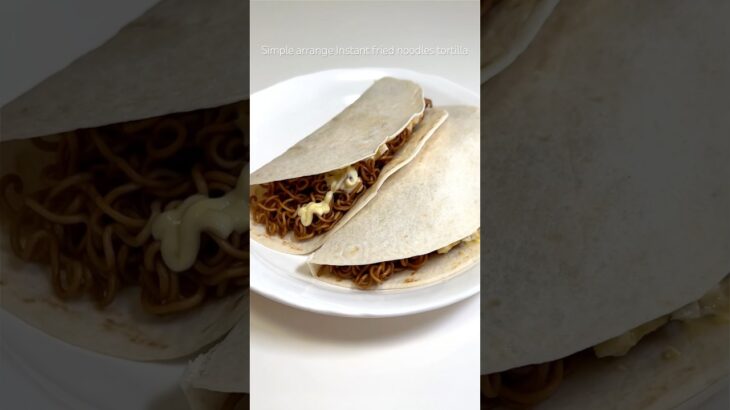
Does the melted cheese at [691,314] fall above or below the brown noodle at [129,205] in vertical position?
below

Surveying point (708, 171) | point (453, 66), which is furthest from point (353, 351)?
point (708, 171)

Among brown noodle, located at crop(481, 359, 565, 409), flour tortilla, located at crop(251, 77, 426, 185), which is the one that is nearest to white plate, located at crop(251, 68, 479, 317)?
flour tortilla, located at crop(251, 77, 426, 185)

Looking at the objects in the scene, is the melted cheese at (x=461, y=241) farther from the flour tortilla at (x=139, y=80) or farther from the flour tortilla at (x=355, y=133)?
the flour tortilla at (x=139, y=80)

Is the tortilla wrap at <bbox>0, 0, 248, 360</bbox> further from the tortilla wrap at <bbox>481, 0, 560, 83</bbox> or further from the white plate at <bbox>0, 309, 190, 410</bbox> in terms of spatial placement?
the tortilla wrap at <bbox>481, 0, 560, 83</bbox>

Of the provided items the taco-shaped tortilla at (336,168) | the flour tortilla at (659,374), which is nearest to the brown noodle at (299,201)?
the taco-shaped tortilla at (336,168)

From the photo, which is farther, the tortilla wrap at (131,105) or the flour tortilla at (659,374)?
the flour tortilla at (659,374)

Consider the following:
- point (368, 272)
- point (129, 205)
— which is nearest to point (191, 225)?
point (129, 205)
